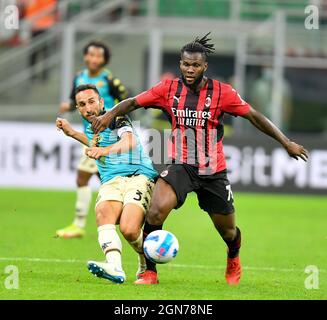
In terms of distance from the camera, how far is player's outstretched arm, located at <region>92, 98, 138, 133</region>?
28.6 feet

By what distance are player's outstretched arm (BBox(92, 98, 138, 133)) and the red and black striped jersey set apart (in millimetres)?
82

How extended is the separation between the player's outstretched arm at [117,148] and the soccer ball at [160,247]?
832 millimetres

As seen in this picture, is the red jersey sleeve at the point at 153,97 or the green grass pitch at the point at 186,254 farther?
the red jersey sleeve at the point at 153,97

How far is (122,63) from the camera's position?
74.3 feet

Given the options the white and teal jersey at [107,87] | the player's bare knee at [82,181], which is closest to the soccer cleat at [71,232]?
the player's bare knee at [82,181]

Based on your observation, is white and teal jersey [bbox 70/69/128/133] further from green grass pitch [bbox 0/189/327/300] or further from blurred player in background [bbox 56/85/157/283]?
blurred player in background [bbox 56/85/157/283]

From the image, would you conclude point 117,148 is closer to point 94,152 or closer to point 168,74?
point 94,152

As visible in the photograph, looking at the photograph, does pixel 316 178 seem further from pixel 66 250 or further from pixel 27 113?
pixel 66 250

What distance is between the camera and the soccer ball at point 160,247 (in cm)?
834

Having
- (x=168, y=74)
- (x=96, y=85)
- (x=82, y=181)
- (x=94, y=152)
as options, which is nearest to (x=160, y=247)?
(x=94, y=152)

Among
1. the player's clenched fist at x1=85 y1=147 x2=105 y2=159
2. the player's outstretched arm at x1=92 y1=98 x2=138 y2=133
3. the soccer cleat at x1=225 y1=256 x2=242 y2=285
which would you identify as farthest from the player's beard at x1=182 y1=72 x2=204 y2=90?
the soccer cleat at x1=225 y1=256 x2=242 y2=285

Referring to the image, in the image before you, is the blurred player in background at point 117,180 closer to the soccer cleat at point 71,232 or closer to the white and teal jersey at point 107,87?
the white and teal jersey at point 107,87

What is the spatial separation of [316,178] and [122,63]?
534 cm
